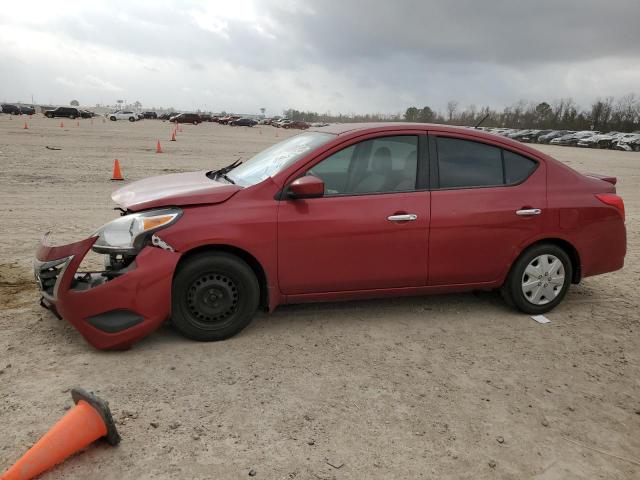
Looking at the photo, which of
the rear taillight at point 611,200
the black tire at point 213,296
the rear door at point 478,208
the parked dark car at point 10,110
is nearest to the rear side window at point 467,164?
the rear door at point 478,208

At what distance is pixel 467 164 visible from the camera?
15.5ft

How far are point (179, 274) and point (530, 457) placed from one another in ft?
8.52

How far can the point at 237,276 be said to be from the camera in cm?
408

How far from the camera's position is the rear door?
456 cm

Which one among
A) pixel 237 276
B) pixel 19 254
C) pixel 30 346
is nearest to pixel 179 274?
pixel 237 276

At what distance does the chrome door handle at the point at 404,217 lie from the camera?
437 cm

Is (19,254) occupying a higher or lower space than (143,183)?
lower

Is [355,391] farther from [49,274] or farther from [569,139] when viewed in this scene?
[569,139]

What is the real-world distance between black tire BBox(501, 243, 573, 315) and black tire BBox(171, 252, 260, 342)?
2.35 meters

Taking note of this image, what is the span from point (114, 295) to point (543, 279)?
3.69 meters

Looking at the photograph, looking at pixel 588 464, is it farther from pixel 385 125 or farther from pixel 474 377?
pixel 385 125

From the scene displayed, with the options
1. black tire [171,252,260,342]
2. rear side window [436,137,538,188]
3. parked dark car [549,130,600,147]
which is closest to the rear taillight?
rear side window [436,137,538,188]

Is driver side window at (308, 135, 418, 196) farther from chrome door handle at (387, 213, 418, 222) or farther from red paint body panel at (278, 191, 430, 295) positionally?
chrome door handle at (387, 213, 418, 222)

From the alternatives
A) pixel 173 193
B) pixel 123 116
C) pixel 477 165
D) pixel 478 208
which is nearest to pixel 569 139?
pixel 477 165
